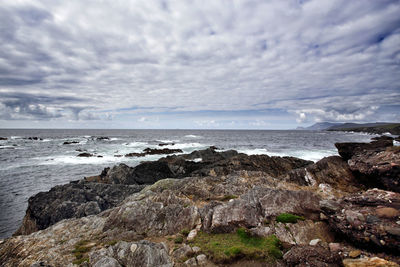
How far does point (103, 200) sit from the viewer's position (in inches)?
797

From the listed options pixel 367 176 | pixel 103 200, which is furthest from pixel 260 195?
pixel 103 200

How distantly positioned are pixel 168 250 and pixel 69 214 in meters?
13.0

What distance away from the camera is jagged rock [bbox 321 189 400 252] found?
7.70m

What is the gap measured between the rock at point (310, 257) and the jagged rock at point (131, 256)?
17.1ft

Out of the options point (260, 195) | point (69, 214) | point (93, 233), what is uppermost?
point (260, 195)

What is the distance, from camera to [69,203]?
18812mm

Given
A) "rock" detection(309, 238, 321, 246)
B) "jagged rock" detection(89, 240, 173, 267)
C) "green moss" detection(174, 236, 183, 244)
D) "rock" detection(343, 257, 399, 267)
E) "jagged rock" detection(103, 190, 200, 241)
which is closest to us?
"rock" detection(343, 257, 399, 267)

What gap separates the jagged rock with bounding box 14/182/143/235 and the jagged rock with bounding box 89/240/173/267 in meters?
10.0

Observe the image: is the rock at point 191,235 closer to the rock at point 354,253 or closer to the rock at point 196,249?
the rock at point 196,249

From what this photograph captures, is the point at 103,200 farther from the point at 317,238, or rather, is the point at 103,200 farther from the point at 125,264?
the point at 317,238

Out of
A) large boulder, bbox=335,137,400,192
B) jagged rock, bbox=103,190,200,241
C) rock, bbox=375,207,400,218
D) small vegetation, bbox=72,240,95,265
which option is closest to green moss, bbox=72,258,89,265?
small vegetation, bbox=72,240,95,265

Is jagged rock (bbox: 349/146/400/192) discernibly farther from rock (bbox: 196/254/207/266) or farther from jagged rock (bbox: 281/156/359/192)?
rock (bbox: 196/254/207/266)

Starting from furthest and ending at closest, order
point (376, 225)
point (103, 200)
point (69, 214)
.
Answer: point (103, 200) < point (69, 214) < point (376, 225)

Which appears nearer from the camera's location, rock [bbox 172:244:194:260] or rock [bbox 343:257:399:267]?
rock [bbox 343:257:399:267]
